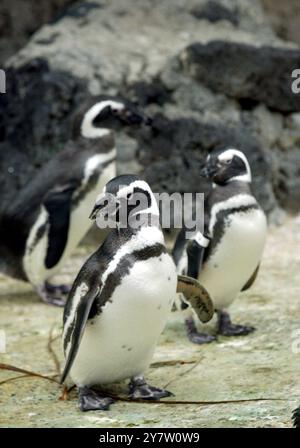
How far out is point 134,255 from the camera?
322cm

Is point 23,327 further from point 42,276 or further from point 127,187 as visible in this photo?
point 127,187

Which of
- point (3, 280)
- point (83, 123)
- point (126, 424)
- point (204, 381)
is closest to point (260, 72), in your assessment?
point (83, 123)

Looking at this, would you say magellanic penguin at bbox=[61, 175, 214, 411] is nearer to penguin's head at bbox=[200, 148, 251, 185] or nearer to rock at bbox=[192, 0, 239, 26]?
penguin's head at bbox=[200, 148, 251, 185]

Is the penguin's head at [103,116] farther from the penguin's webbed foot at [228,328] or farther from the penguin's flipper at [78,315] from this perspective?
the penguin's flipper at [78,315]

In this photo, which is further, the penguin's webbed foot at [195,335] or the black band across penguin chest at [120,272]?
the penguin's webbed foot at [195,335]

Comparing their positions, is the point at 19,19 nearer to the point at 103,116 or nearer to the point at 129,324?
the point at 103,116

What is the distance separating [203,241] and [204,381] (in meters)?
0.69

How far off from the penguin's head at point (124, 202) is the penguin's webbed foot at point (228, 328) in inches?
41.8

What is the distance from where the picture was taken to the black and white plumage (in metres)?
3.18

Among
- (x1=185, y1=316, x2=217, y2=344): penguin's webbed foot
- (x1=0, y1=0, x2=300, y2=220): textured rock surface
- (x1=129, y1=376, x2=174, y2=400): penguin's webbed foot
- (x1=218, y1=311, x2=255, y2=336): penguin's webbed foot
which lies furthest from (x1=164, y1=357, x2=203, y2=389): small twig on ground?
(x1=0, y1=0, x2=300, y2=220): textured rock surface

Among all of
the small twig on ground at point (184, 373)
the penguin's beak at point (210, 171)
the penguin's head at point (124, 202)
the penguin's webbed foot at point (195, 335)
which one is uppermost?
the penguin's head at point (124, 202)

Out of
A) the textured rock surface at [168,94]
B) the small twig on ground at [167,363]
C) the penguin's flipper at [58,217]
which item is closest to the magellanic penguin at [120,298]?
the small twig on ground at [167,363]

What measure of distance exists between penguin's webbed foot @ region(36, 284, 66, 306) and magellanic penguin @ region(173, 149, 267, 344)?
1.02 meters

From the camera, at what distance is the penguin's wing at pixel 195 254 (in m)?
4.04
